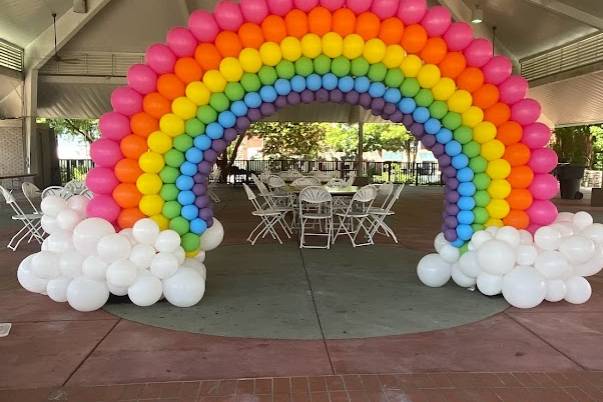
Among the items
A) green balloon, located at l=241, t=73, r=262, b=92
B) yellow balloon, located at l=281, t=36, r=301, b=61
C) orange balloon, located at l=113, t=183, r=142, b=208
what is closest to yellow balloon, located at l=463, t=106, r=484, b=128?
yellow balloon, located at l=281, t=36, r=301, b=61

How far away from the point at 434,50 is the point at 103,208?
3160 mm

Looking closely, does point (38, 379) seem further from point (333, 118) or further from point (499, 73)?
point (333, 118)

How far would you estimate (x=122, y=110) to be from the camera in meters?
4.56

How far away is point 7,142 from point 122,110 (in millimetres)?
11917

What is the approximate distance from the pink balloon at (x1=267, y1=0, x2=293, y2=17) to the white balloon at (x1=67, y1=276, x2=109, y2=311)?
270cm

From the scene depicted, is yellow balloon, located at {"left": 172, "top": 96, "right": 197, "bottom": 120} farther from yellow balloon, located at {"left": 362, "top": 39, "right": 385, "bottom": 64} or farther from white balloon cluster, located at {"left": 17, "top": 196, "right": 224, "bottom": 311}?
yellow balloon, located at {"left": 362, "top": 39, "right": 385, "bottom": 64}

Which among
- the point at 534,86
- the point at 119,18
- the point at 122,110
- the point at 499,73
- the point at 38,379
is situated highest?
the point at 119,18

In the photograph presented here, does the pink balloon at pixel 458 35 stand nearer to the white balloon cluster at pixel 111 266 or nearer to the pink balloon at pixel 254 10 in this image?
the pink balloon at pixel 254 10

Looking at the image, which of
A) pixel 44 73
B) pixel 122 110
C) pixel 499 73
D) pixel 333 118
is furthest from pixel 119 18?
pixel 499 73

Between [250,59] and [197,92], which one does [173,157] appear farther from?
[250,59]

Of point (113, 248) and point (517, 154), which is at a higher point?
point (517, 154)

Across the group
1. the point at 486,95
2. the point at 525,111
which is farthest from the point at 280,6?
the point at 525,111

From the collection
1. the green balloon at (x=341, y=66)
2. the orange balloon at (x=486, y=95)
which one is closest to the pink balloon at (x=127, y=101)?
the green balloon at (x=341, y=66)

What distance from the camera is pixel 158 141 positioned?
4.54 meters
